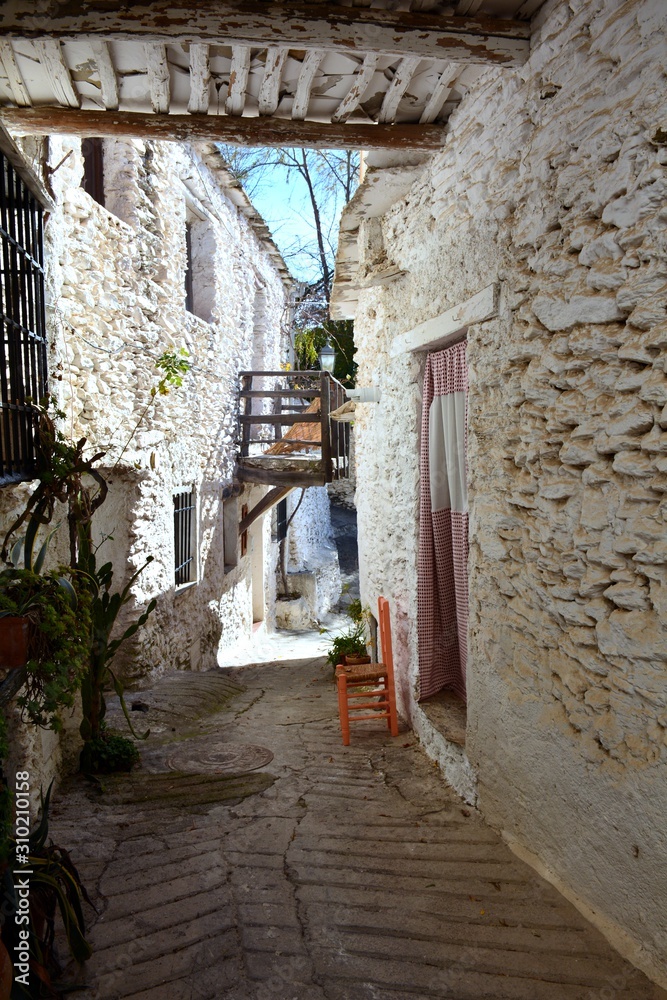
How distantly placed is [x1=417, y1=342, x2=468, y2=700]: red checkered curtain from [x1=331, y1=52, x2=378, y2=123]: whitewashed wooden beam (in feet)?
4.25

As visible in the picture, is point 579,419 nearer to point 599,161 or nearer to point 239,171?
point 599,161

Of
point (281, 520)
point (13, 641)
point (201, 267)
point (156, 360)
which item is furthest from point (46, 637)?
point (281, 520)

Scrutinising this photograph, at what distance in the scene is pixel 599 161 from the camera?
242cm

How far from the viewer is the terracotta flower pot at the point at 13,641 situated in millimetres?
2637

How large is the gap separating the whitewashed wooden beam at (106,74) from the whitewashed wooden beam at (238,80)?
1.68ft

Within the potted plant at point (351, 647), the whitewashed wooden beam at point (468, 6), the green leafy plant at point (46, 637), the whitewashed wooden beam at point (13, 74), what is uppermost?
the whitewashed wooden beam at point (13, 74)

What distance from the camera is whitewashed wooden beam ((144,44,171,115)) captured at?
294 centimetres

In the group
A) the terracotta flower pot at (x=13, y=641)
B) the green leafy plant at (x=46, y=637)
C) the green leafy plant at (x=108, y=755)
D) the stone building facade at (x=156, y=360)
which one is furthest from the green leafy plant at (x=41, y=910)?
the green leafy plant at (x=108, y=755)

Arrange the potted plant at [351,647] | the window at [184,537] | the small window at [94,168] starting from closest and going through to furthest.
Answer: the small window at [94,168], the potted plant at [351,647], the window at [184,537]

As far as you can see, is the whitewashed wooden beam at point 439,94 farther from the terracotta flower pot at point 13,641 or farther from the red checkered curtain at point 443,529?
the terracotta flower pot at point 13,641

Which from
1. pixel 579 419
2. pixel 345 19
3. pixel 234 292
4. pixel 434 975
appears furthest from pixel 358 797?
pixel 234 292

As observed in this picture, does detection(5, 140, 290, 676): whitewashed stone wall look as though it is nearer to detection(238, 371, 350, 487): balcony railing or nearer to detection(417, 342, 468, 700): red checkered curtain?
detection(238, 371, 350, 487): balcony railing

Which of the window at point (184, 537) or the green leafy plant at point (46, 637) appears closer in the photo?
the green leafy plant at point (46, 637)

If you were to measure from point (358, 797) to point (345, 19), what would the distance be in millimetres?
3660
